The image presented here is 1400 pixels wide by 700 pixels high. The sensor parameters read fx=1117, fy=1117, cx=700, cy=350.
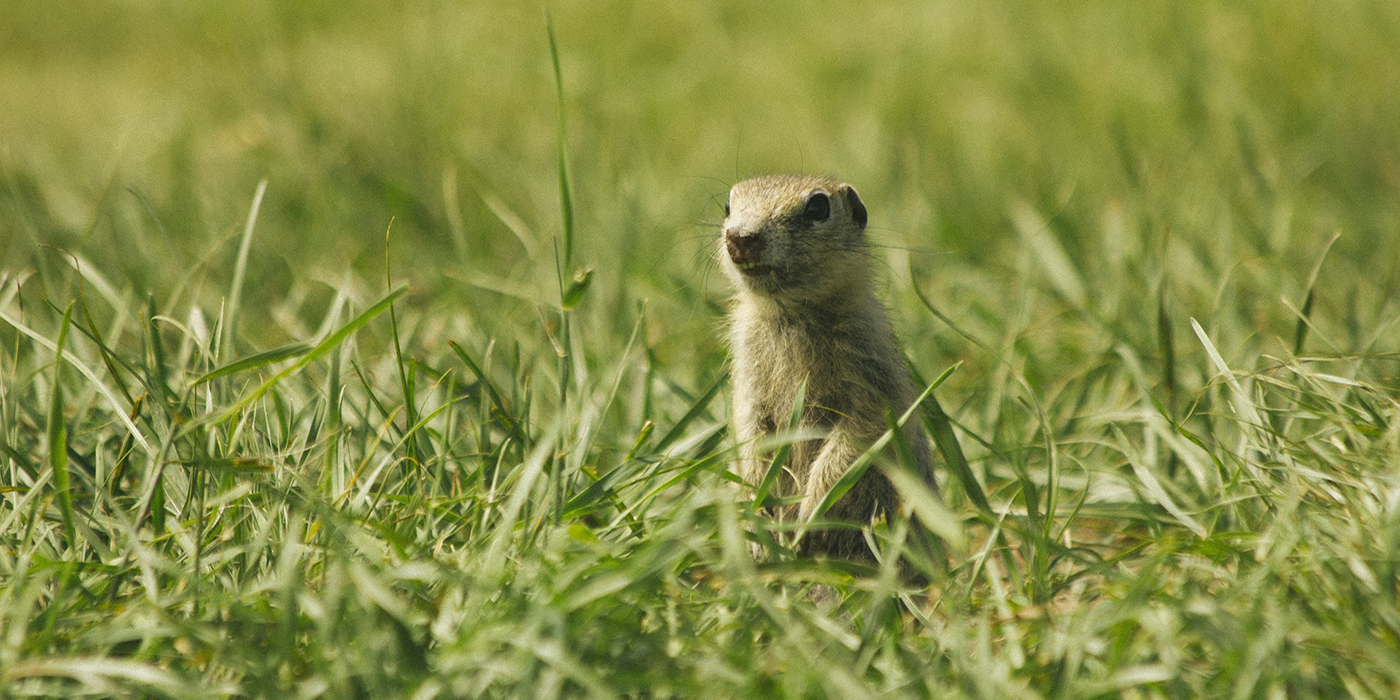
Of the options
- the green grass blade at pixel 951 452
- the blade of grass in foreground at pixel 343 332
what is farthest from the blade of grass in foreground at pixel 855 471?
the blade of grass in foreground at pixel 343 332

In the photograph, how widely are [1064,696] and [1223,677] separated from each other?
309mm

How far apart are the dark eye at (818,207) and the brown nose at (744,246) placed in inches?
8.1

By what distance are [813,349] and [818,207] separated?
0.40 meters

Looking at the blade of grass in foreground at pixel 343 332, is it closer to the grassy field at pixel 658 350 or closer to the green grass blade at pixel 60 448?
the grassy field at pixel 658 350

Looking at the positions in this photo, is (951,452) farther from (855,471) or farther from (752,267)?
(752,267)

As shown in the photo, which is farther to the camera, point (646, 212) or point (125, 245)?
point (646, 212)

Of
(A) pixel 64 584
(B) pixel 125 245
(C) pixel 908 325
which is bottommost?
(C) pixel 908 325

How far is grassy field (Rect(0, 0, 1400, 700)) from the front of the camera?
2.04 metres

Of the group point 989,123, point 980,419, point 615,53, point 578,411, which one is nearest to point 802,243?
point 578,411

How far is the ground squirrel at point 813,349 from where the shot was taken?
2863 millimetres

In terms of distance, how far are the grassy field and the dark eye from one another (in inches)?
11.9

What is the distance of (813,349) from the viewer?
301 centimetres

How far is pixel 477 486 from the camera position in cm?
268

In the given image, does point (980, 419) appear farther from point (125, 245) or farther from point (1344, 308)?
point (125, 245)
